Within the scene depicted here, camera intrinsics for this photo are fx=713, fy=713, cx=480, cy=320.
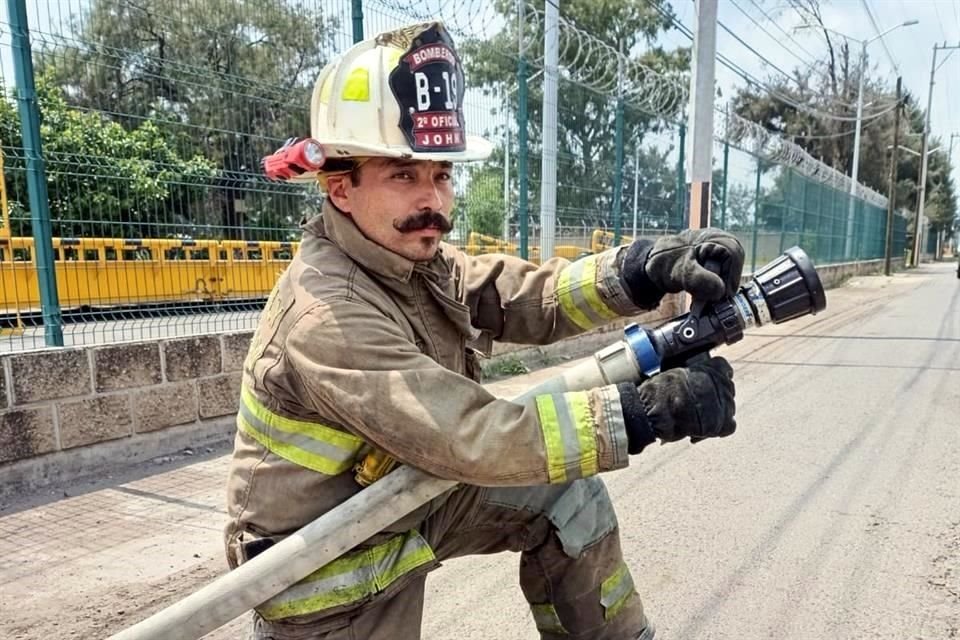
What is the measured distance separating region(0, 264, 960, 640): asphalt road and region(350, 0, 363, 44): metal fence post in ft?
10.3

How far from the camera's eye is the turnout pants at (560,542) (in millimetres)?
→ 1817

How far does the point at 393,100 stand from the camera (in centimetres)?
164

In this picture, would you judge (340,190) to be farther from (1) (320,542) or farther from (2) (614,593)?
(2) (614,593)

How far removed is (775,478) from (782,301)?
2.48 metres

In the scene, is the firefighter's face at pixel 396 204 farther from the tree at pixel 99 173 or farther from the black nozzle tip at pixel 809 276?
the tree at pixel 99 173

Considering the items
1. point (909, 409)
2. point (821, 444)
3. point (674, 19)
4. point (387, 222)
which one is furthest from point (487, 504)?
point (674, 19)

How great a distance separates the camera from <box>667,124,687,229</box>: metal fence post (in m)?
9.90

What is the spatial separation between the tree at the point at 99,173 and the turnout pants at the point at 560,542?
3401mm

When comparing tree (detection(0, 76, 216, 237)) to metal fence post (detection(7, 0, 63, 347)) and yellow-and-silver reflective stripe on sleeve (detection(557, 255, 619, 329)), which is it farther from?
yellow-and-silver reflective stripe on sleeve (detection(557, 255, 619, 329))

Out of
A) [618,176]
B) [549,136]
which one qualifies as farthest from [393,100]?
[618,176]

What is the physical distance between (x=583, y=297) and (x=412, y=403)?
2.81 ft

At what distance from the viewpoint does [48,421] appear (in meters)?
3.83

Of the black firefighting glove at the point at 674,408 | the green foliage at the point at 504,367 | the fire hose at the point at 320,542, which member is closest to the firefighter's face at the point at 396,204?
the fire hose at the point at 320,542

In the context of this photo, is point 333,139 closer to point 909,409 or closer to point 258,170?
point 258,170
